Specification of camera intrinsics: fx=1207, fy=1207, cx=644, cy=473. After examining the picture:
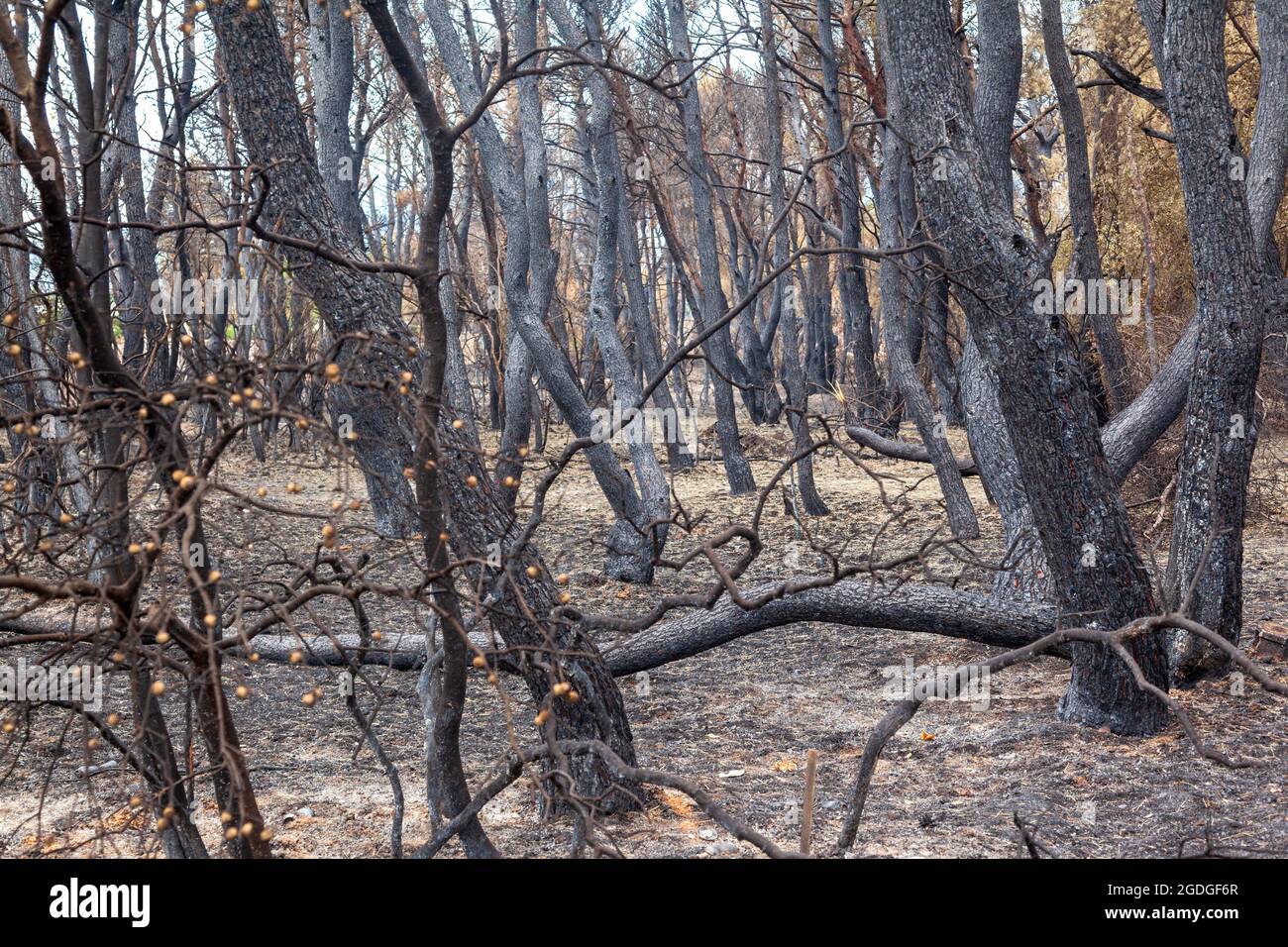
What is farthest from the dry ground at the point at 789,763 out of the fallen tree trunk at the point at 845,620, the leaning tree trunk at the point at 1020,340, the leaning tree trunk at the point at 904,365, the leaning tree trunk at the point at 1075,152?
the leaning tree trunk at the point at 1075,152

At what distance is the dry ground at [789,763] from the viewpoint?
4.33 metres

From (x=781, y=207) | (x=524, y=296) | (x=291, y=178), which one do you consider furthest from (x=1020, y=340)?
(x=781, y=207)

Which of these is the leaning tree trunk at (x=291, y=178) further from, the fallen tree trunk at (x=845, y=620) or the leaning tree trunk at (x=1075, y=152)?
the leaning tree trunk at (x=1075, y=152)

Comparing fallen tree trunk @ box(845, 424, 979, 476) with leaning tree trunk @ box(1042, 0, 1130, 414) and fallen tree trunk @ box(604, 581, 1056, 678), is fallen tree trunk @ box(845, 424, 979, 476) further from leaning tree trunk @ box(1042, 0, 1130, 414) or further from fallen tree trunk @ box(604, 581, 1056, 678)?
fallen tree trunk @ box(604, 581, 1056, 678)

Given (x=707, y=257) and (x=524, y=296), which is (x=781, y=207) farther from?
(x=524, y=296)

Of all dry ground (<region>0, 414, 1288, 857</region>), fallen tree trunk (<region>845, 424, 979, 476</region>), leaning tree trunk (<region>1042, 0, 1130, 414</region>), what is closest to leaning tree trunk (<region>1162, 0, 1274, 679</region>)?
dry ground (<region>0, 414, 1288, 857</region>)

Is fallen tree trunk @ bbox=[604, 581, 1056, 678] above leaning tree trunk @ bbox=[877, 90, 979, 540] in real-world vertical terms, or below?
below

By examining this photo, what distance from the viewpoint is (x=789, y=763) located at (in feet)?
17.6

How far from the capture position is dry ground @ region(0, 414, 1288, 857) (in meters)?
4.33

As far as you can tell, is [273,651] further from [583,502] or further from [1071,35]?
[1071,35]

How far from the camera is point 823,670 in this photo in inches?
271

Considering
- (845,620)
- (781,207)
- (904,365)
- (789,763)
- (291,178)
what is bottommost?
(789,763)

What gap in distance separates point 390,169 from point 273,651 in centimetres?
2134

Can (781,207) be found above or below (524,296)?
above
